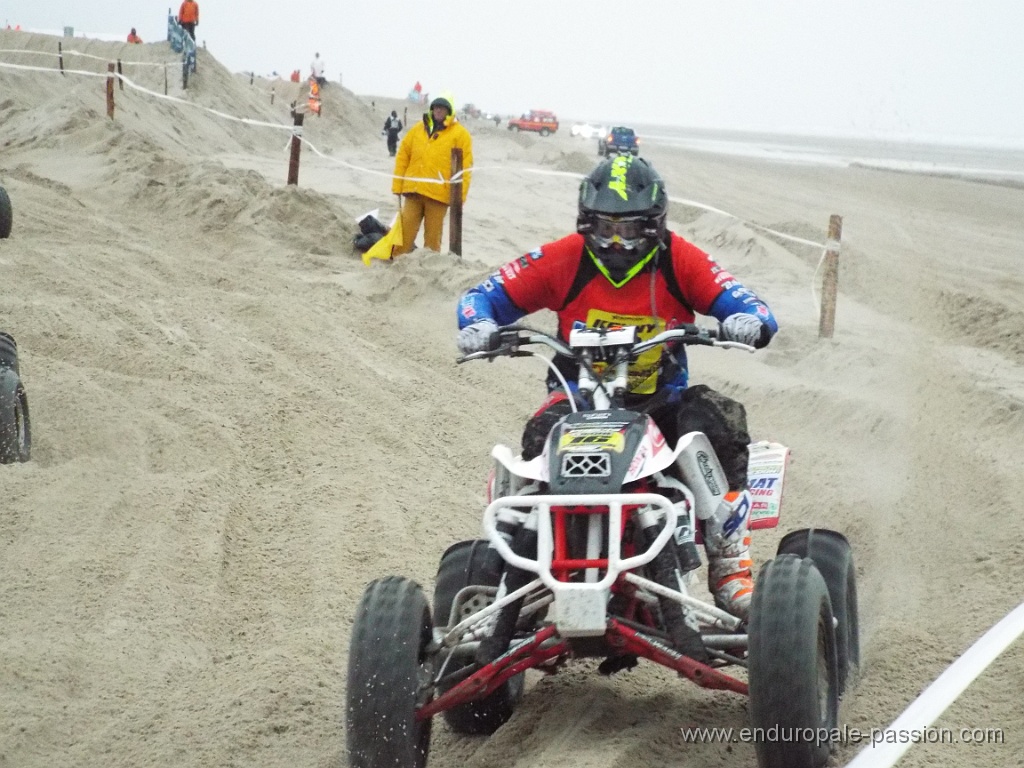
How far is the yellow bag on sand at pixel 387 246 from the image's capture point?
1297cm

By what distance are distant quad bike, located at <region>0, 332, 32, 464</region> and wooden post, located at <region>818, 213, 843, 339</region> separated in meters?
6.20

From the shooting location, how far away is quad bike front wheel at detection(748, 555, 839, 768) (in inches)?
138

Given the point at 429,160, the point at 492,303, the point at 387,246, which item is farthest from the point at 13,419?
the point at 429,160

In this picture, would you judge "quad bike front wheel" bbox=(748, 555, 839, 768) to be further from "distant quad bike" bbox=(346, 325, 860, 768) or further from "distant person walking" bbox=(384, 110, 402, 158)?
"distant person walking" bbox=(384, 110, 402, 158)

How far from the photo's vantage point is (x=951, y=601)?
5457 mm

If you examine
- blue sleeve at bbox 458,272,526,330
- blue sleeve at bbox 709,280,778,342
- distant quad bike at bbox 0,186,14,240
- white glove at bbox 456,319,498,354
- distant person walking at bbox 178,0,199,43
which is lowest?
distant quad bike at bbox 0,186,14,240

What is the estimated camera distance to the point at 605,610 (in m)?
3.70

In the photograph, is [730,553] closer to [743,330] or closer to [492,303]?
[743,330]

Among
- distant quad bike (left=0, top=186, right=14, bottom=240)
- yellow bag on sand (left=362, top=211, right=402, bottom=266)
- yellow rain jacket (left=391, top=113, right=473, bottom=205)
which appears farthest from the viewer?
yellow bag on sand (left=362, top=211, right=402, bottom=266)

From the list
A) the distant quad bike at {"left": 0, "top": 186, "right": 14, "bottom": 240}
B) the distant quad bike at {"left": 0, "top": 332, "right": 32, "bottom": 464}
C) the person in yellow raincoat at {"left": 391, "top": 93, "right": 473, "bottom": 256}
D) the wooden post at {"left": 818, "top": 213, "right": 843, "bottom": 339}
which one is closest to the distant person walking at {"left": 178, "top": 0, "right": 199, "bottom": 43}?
the person in yellow raincoat at {"left": 391, "top": 93, "right": 473, "bottom": 256}

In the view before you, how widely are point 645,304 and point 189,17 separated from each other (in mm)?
29076

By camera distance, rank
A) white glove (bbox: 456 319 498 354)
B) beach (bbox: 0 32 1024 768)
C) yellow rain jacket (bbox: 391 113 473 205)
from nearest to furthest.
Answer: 1. beach (bbox: 0 32 1024 768)
2. white glove (bbox: 456 319 498 354)
3. yellow rain jacket (bbox: 391 113 473 205)

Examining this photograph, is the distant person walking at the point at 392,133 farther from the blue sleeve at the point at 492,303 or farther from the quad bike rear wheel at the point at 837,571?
the quad bike rear wheel at the point at 837,571

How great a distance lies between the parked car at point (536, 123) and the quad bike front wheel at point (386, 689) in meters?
57.0
